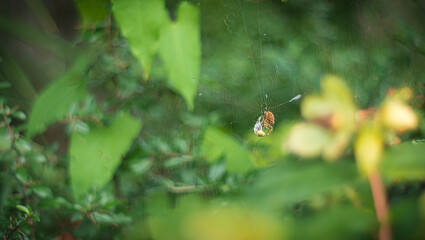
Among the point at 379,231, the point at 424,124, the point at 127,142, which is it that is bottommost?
the point at 127,142

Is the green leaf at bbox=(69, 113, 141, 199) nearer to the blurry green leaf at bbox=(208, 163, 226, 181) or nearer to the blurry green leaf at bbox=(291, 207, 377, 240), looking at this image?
the blurry green leaf at bbox=(208, 163, 226, 181)

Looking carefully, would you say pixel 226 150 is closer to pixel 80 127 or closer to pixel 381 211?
pixel 80 127

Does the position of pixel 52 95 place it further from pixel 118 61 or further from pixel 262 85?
pixel 262 85

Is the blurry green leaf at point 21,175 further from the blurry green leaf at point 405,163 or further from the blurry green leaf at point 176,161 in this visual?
the blurry green leaf at point 405,163

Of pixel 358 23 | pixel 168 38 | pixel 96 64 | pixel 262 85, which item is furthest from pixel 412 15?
pixel 96 64

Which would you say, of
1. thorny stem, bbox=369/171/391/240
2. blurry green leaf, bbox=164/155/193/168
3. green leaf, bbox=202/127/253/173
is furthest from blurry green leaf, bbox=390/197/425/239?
blurry green leaf, bbox=164/155/193/168

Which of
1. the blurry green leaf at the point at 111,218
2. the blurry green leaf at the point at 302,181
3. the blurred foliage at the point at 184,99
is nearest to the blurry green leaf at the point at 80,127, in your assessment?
the blurred foliage at the point at 184,99

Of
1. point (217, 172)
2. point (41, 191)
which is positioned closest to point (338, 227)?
point (217, 172)
